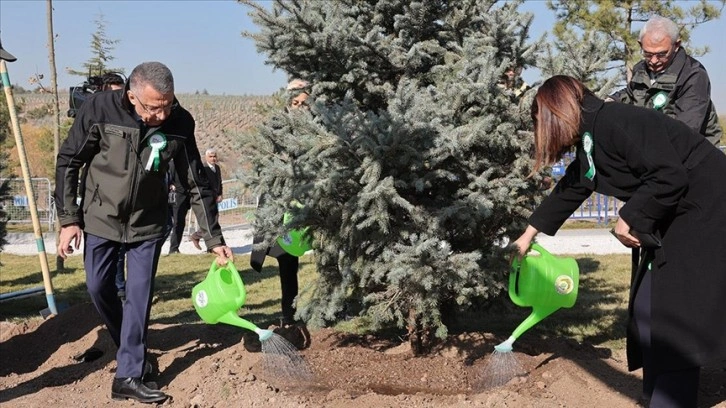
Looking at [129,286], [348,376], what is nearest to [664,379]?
[348,376]

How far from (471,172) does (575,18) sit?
13.4 m

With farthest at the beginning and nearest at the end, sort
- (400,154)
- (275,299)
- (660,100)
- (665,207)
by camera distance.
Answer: (275,299), (660,100), (400,154), (665,207)

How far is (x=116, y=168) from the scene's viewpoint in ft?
12.9

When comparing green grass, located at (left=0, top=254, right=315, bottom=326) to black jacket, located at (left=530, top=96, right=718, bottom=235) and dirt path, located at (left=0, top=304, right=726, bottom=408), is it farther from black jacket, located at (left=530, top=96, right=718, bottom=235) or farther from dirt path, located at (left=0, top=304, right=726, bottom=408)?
black jacket, located at (left=530, top=96, right=718, bottom=235)

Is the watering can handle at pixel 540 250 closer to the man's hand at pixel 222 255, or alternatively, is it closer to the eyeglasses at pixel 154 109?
the man's hand at pixel 222 255

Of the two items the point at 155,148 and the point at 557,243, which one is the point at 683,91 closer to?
the point at 155,148

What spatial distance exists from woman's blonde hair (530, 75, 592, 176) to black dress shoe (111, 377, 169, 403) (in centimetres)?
240

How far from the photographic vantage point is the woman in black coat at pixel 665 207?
2.76 metres

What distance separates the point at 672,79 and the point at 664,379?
1.92 m

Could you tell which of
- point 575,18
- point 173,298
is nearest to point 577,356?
point 173,298

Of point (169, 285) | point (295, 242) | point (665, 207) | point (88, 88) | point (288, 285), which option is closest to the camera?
point (665, 207)

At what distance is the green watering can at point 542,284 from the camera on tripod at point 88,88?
3796mm

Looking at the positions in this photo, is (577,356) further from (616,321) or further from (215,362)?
(215,362)

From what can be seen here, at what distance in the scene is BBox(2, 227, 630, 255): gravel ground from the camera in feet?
36.6
